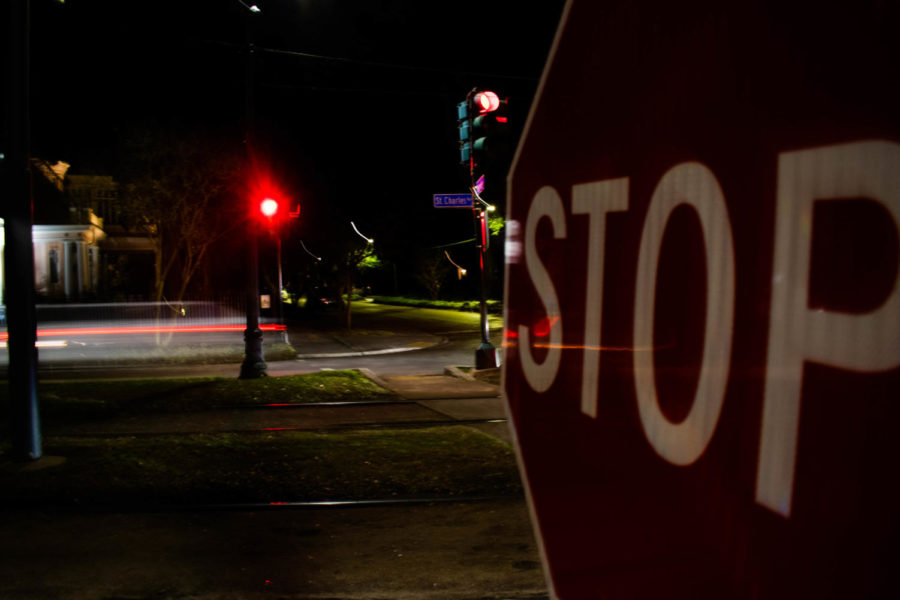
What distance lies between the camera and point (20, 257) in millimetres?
7926

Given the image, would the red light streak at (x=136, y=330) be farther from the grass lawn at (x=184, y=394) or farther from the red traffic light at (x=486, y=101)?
the red traffic light at (x=486, y=101)

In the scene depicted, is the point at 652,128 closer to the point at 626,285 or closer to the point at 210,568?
the point at 626,285

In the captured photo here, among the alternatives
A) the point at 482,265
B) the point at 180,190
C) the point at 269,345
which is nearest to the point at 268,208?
the point at 482,265

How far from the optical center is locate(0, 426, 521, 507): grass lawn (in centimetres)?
714

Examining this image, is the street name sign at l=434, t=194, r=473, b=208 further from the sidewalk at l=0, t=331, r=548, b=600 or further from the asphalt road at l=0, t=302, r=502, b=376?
the sidewalk at l=0, t=331, r=548, b=600

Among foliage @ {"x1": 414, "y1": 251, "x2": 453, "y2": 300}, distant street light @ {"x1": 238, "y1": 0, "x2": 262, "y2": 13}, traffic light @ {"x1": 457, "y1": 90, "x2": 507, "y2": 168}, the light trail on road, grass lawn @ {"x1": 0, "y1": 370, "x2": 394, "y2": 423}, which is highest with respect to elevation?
distant street light @ {"x1": 238, "y1": 0, "x2": 262, "y2": 13}

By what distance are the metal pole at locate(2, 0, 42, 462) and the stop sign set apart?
840cm

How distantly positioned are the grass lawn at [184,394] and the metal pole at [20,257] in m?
3.12

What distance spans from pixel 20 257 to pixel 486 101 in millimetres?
6004

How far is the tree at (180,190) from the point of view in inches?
760

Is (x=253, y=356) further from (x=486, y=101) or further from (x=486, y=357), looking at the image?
(x=486, y=101)

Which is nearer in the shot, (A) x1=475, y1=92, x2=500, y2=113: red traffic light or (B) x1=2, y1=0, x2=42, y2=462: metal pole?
(B) x1=2, y1=0, x2=42, y2=462: metal pole

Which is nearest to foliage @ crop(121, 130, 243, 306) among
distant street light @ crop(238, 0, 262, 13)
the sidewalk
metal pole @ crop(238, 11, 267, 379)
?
metal pole @ crop(238, 11, 267, 379)

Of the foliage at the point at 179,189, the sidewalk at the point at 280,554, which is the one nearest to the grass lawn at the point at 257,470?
the sidewalk at the point at 280,554
